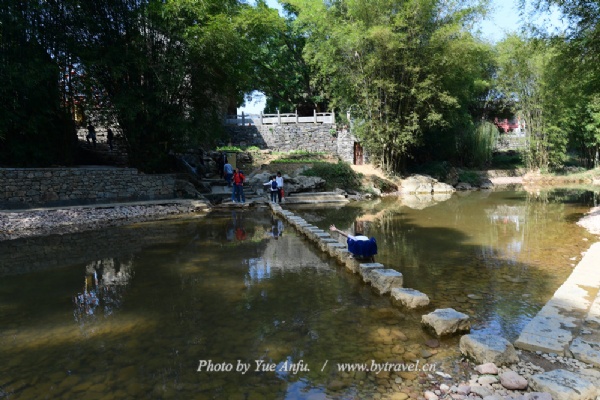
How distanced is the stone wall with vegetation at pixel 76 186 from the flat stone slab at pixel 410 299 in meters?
13.3

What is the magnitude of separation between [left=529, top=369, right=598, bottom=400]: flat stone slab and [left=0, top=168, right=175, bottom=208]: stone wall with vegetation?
15203mm

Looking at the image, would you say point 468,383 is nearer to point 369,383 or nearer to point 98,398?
point 369,383

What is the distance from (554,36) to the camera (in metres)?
12.1

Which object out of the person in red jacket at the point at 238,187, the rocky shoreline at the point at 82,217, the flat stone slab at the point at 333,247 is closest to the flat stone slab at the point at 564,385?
the flat stone slab at the point at 333,247

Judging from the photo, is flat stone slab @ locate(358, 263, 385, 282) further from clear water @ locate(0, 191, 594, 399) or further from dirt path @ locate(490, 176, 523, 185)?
dirt path @ locate(490, 176, 523, 185)

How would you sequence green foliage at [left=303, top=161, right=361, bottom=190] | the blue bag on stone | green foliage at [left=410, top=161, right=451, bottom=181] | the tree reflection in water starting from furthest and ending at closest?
green foliage at [left=410, top=161, right=451, bottom=181] → green foliage at [left=303, top=161, right=361, bottom=190] → the blue bag on stone → the tree reflection in water

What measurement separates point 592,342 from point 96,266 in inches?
302

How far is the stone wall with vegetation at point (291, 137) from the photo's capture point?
30.2 m

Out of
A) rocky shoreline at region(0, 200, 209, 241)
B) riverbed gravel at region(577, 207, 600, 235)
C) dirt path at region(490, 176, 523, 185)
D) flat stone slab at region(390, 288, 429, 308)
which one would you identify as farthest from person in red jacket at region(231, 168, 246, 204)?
dirt path at region(490, 176, 523, 185)

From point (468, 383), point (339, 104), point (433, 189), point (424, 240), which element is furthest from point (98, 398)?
point (339, 104)

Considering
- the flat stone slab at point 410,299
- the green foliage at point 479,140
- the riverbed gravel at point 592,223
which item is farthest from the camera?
the green foliage at point 479,140

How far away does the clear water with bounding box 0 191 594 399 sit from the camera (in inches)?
133

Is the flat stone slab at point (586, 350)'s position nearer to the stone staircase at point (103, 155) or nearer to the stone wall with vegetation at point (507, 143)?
the stone staircase at point (103, 155)

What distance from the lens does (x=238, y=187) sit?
Answer: 52.9 feet
